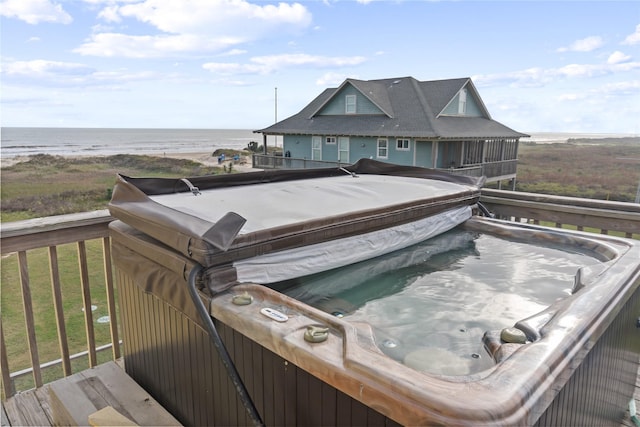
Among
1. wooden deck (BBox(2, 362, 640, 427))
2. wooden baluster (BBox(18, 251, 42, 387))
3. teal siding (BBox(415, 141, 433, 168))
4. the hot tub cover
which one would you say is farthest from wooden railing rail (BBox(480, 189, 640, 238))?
teal siding (BBox(415, 141, 433, 168))

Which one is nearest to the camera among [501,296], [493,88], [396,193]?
Answer: [501,296]

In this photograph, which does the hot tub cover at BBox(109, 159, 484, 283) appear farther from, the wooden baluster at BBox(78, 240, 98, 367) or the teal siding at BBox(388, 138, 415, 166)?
the teal siding at BBox(388, 138, 415, 166)

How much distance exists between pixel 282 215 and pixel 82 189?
71.1ft

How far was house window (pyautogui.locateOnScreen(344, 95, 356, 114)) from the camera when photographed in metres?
15.0

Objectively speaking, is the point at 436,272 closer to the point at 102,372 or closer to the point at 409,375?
the point at 409,375

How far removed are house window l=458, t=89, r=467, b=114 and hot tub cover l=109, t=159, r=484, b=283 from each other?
13.1m

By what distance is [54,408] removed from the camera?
5.98ft

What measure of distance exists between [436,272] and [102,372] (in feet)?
5.74

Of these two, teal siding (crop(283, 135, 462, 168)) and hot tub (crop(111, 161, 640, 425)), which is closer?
hot tub (crop(111, 161, 640, 425))

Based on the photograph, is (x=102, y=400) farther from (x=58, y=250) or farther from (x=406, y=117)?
(x=406, y=117)

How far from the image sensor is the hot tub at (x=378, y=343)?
881 millimetres

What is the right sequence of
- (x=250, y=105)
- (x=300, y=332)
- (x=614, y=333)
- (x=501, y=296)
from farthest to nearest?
(x=250, y=105)
(x=501, y=296)
(x=614, y=333)
(x=300, y=332)

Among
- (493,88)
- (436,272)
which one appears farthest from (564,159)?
(436,272)

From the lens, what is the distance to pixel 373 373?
2.92 ft
